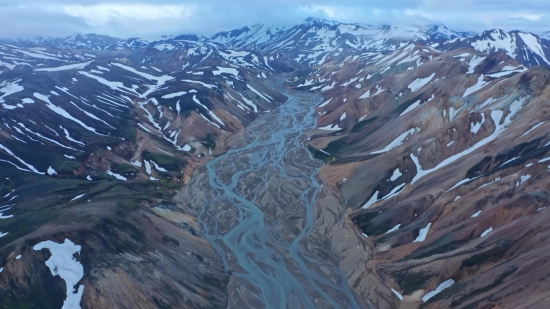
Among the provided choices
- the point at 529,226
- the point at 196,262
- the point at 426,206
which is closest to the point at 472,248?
the point at 529,226

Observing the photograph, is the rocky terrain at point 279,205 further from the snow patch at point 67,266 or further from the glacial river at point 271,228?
the glacial river at point 271,228

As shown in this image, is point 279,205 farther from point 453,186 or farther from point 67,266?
point 67,266

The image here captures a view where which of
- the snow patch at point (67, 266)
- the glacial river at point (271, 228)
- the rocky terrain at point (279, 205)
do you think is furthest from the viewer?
the glacial river at point (271, 228)

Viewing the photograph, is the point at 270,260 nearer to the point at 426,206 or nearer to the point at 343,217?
the point at 343,217

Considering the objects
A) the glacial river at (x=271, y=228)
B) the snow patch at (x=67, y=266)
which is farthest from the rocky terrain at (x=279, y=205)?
the glacial river at (x=271, y=228)

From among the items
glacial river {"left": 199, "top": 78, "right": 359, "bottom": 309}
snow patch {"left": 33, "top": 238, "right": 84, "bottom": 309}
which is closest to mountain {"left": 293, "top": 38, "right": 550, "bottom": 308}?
glacial river {"left": 199, "top": 78, "right": 359, "bottom": 309}

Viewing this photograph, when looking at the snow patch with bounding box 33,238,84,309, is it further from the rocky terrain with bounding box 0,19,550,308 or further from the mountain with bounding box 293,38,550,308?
the mountain with bounding box 293,38,550,308
